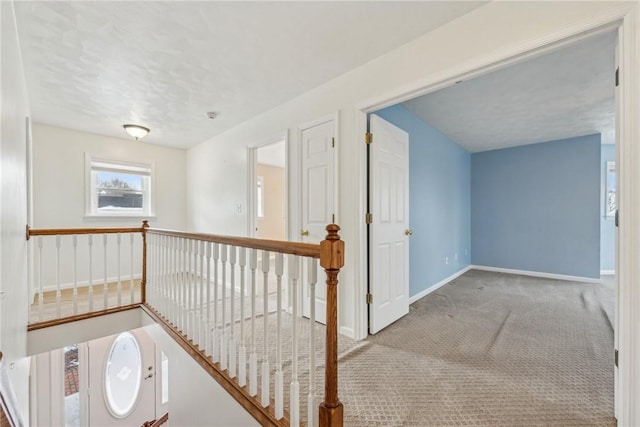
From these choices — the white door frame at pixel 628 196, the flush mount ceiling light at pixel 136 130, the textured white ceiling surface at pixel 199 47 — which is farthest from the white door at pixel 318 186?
the flush mount ceiling light at pixel 136 130

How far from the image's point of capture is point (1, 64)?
138 centimetres

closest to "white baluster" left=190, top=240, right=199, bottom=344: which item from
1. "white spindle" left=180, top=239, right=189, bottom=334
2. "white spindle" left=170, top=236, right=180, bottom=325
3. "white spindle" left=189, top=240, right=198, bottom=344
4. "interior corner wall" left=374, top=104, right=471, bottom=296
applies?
"white spindle" left=189, top=240, right=198, bottom=344

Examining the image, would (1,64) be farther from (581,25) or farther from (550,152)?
(550,152)

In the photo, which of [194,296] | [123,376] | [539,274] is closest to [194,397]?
[194,296]

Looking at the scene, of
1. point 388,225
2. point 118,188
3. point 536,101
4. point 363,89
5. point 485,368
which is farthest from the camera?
point 118,188

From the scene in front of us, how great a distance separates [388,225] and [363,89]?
49.8 inches

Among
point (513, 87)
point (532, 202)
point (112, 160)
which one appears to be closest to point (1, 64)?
point (112, 160)

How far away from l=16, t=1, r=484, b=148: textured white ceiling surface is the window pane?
4.56 ft

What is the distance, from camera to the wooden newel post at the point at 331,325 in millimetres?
1071

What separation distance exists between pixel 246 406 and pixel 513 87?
144 inches

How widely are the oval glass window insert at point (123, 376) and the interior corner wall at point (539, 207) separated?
7.04m

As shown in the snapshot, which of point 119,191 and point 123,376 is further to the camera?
point 123,376

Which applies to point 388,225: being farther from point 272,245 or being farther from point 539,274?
point 539,274

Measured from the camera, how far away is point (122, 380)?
4.88 m
